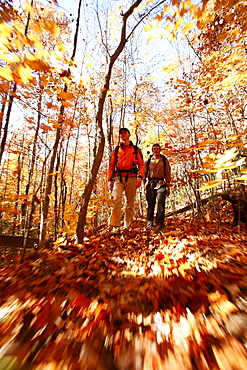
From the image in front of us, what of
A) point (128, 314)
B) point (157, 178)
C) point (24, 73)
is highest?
point (24, 73)

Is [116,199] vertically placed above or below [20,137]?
below

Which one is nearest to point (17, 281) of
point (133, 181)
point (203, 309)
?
point (203, 309)

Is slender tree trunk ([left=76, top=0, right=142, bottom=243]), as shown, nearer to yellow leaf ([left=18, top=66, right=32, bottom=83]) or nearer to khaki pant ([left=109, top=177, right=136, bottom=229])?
khaki pant ([left=109, top=177, right=136, bottom=229])

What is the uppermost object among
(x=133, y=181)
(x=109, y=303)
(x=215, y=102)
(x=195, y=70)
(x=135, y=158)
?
(x=195, y=70)

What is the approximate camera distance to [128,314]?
123 centimetres

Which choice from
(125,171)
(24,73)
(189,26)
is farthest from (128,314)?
(189,26)

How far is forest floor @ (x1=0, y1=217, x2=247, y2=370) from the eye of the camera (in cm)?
82

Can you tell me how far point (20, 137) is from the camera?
44.2ft

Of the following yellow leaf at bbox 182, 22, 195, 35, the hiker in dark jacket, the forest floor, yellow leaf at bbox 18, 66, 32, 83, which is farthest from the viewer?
the hiker in dark jacket

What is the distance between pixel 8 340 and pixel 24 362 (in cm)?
18

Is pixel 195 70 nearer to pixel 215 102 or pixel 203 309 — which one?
pixel 215 102

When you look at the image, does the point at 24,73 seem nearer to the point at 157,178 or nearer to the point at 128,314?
the point at 128,314

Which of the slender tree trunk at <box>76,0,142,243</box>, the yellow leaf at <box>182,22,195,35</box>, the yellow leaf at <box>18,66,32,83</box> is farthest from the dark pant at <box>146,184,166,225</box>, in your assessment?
the yellow leaf at <box>18,66,32,83</box>

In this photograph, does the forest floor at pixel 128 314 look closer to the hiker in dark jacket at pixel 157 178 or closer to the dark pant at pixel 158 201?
the dark pant at pixel 158 201
